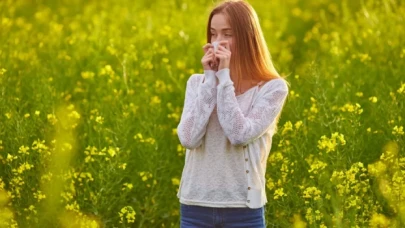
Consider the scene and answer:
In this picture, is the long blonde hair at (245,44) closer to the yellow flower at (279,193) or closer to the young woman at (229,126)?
the young woman at (229,126)

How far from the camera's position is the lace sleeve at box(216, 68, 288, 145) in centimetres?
335

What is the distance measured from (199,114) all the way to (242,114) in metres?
0.16

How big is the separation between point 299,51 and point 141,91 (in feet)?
10.6

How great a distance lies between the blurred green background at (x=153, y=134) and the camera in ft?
15.0

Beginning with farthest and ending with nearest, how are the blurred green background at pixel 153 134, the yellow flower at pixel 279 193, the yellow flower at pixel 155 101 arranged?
the yellow flower at pixel 155 101 < the blurred green background at pixel 153 134 < the yellow flower at pixel 279 193

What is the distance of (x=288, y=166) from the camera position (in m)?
4.94

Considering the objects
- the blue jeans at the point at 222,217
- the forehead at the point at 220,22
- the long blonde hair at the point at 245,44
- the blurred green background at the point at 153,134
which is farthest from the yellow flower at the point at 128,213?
the forehead at the point at 220,22

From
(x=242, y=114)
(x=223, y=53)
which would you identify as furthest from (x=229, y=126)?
(x=223, y=53)

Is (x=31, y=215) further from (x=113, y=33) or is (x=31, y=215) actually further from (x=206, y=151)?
(x=113, y=33)

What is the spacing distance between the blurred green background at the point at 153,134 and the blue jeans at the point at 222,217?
37cm

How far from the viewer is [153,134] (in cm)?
554

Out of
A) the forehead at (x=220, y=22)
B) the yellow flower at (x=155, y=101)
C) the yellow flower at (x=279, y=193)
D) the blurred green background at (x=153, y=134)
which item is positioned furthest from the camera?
the yellow flower at (x=155, y=101)

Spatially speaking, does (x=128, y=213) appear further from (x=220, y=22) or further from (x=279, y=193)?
(x=220, y=22)

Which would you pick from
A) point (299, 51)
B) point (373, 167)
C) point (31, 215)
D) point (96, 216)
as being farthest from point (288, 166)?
point (299, 51)
